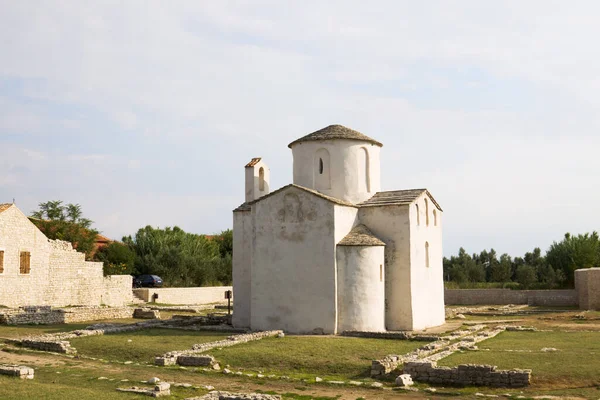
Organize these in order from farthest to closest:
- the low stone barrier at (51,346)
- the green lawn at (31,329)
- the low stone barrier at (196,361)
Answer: the green lawn at (31,329)
the low stone barrier at (51,346)
the low stone barrier at (196,361)

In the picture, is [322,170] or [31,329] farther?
[322,170]

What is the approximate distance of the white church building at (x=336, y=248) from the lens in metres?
21.5

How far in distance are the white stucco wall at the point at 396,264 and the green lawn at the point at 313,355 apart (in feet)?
11.2

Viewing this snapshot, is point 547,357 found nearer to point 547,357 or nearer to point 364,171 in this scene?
point 547,357

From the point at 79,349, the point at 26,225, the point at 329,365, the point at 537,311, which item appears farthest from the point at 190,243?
the point at 329,365

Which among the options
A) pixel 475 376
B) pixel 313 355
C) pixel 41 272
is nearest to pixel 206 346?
pixel 313 355

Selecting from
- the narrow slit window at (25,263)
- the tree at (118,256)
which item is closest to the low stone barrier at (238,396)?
the narrow slit window at (25,263)

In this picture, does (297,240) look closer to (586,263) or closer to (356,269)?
(356,269)

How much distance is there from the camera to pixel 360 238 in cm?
2212

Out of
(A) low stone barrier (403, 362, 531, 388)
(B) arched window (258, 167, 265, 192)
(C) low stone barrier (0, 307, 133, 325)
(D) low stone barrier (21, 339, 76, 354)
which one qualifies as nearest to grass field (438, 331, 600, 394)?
(A) low stone barrier (403, 362, 531, 388)

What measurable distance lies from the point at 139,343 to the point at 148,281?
26332mm

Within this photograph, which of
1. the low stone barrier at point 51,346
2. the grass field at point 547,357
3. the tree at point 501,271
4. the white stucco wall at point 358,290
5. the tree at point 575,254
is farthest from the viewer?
the tree at point 501,271

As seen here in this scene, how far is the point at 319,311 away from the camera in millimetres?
21453

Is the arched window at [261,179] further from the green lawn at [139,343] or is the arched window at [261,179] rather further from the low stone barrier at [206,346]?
the low stone barrier at [206,346]
